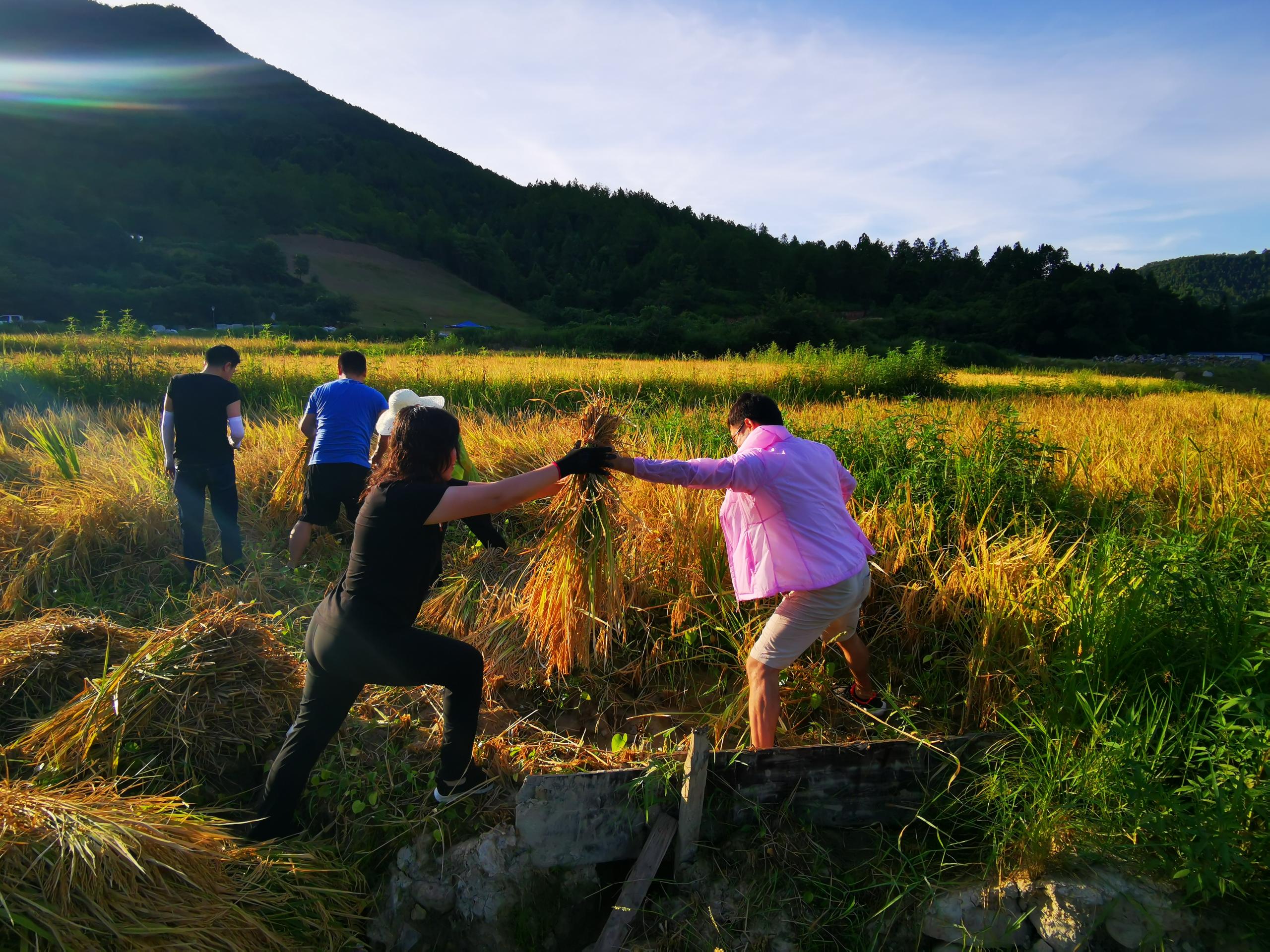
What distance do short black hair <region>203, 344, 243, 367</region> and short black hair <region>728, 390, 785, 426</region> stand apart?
13.0ft

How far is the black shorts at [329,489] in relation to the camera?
5.03 meters

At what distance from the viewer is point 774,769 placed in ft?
9.04

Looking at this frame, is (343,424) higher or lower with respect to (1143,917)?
higher

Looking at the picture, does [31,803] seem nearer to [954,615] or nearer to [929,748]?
[929,748]

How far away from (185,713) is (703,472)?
8.71 ft

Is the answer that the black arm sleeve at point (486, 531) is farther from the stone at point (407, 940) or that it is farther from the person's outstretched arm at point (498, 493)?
the stone at point (407, 940)

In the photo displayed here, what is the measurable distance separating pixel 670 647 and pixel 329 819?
194 cm

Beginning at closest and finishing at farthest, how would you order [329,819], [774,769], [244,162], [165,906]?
[165,906]
[774,769]
[329,819]
[244,162]

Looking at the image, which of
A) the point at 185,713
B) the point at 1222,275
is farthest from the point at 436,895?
the point at 1222,275

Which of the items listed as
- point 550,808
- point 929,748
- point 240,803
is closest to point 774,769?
point 929,748

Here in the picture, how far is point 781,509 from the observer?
275 centimetres

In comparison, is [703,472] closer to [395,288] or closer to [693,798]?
[693,798]

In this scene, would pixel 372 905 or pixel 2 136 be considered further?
pixel 2 136

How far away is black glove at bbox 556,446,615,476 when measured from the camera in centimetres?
269
